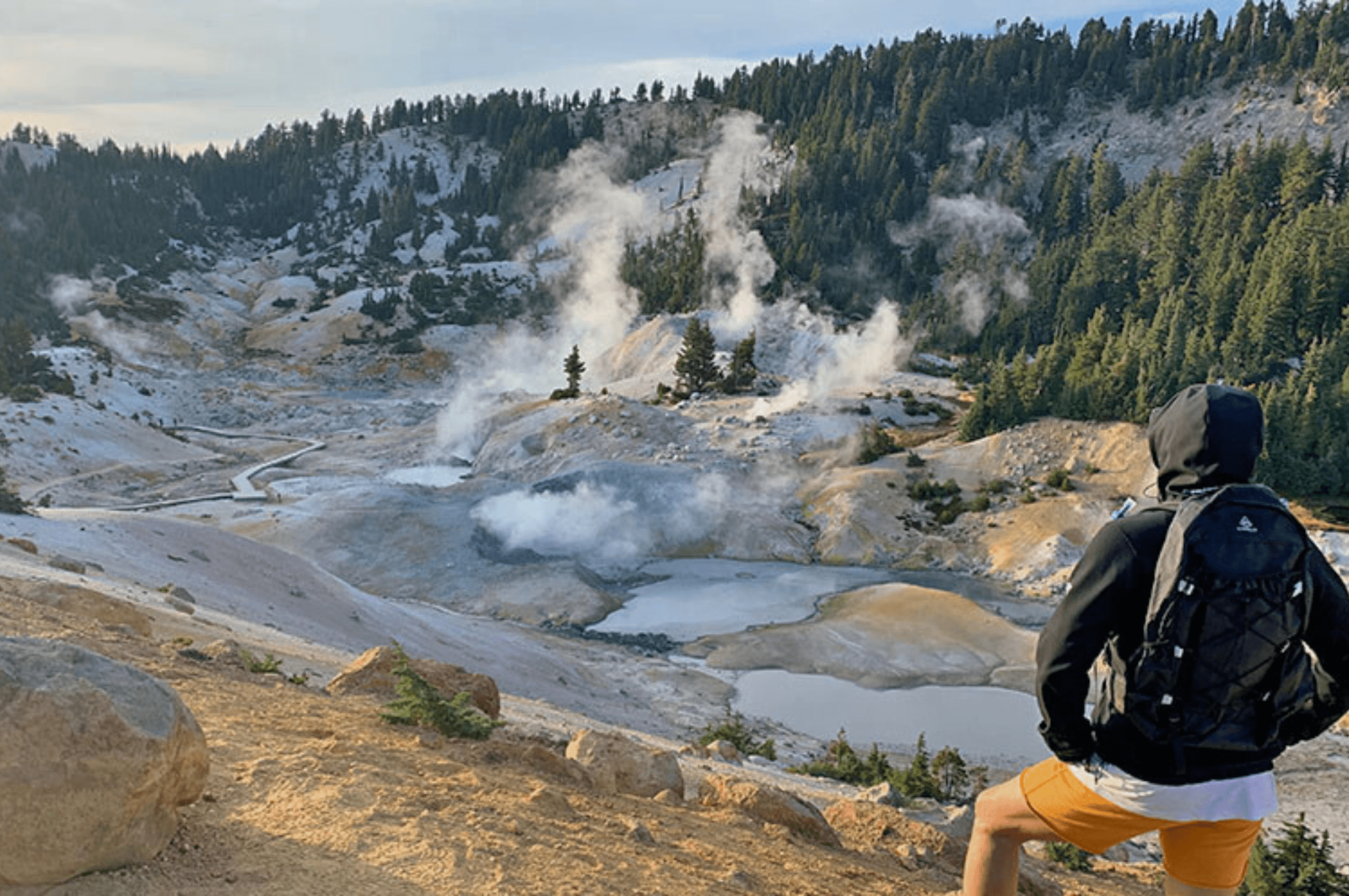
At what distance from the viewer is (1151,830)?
3369 mm

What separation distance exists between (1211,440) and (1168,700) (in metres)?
0.98

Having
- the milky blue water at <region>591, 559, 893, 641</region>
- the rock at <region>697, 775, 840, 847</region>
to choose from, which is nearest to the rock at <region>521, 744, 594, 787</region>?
the rock at <region>697, 775, 840, 847</region>

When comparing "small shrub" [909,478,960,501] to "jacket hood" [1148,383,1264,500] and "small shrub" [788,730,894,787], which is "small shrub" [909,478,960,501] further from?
"jacket hood" [1148,383,1264,500]

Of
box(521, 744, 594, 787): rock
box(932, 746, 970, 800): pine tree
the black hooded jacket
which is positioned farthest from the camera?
box(932, 746, 970, 800): pine tree

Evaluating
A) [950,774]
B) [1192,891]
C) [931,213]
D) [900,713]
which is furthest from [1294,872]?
[931,213]

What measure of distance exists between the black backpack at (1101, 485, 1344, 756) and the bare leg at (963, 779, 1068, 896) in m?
0.77

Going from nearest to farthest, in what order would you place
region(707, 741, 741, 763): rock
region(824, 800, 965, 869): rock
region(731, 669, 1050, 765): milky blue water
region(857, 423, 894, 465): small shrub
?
region(824, 800, 965, 869): rock
region(707, 741, 741, 763): rock
region(731, 669, 1050, 765): milky blue water
region(857, 423, 894, 465): small shrub

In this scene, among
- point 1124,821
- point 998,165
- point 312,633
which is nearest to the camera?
point 1124,821

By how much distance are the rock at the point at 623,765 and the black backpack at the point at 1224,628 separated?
515cm

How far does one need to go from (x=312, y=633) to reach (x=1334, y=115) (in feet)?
399

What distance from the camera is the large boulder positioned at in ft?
13.2

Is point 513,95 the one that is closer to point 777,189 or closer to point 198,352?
point 777,189

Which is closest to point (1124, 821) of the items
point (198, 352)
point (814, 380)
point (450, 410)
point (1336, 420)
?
point (1336, 420)

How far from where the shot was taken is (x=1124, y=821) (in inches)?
137
